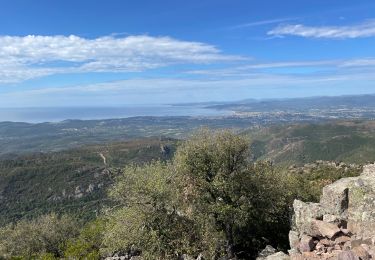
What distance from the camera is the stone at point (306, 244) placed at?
2328 cm

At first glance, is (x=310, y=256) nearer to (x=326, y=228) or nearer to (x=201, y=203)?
(x=326, y=228)

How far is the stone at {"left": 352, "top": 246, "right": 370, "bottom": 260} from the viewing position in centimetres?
1939

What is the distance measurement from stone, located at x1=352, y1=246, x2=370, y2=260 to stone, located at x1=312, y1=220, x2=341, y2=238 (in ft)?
9.44

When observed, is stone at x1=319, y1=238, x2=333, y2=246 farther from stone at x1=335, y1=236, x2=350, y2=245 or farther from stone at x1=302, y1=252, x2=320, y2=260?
stone at x1=302, y1=252, x2=320, y2=260

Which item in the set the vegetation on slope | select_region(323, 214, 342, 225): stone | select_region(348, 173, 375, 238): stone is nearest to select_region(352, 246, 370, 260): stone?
select_region(348, 173, 375, 238): stone

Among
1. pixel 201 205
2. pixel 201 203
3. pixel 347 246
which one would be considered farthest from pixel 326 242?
pixel 201 203

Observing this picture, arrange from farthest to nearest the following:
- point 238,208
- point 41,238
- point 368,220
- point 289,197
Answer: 1. point 41,238
2. point 289,197
3. point 238,208
4. point 368,220

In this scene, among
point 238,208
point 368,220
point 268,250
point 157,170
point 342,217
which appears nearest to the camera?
point 368,220

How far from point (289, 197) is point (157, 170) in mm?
14327

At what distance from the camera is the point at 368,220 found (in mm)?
23500

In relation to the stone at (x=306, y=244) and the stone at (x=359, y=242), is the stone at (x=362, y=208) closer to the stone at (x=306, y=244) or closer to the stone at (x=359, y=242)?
the stone at (x=359, y=242)

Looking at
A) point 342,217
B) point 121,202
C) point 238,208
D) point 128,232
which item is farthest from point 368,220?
point 121,202

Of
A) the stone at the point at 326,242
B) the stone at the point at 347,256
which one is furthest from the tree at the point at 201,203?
the stone at the point at 347,256

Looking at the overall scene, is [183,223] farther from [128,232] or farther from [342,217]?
[342,217]
